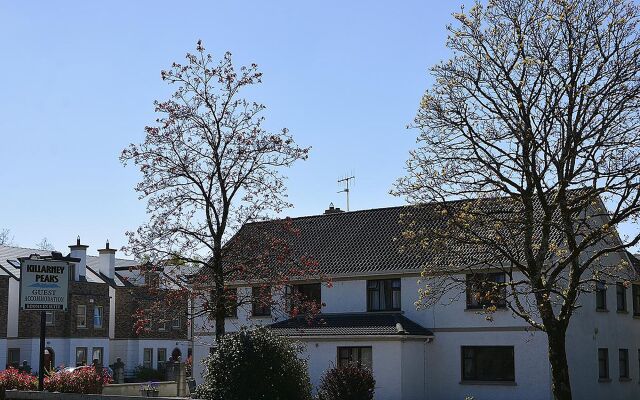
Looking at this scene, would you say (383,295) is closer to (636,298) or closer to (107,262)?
(636,298)

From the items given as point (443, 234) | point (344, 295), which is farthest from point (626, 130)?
point (344, 295)

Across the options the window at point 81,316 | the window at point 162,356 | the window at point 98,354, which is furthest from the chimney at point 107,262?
the window at point 162,356

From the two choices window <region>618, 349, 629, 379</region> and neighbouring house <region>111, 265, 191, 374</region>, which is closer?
window <region>618, 349, 629, 379</region>

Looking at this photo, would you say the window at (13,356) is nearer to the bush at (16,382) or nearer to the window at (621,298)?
the bush at (16,382)

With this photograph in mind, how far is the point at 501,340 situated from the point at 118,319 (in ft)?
121

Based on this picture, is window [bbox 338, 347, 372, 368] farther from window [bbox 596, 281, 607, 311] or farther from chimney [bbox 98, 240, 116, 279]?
chimney [bbox 98, 240, 116, 279]

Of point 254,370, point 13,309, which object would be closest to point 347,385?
point 254,370

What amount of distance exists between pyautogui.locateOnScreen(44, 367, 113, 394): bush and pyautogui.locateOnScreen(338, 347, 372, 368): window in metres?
14.0

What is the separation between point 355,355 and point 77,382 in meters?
14.9

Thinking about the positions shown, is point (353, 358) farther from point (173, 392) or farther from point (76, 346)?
point (76, 346)

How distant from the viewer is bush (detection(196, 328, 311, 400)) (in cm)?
1839

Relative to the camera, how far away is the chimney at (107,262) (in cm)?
6222

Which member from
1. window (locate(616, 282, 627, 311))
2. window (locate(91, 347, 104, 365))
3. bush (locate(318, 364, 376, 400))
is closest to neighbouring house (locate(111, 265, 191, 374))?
window (locate(91, 347, 104, 365))

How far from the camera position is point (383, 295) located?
36.8 m
